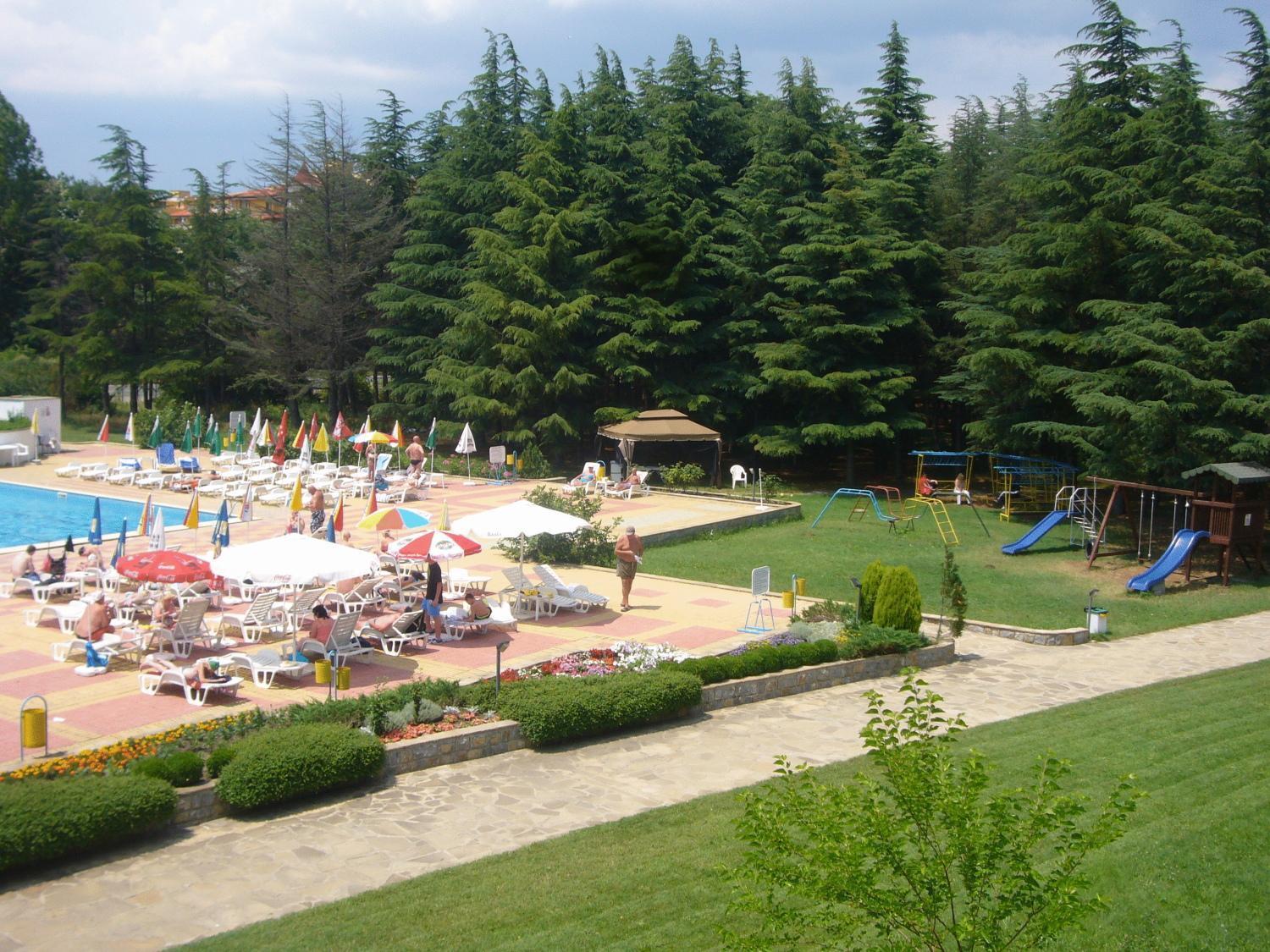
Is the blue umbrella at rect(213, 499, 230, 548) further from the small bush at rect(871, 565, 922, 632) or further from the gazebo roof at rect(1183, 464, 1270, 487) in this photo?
the gazebo roof at rect(1183, 464, 1270, 487)

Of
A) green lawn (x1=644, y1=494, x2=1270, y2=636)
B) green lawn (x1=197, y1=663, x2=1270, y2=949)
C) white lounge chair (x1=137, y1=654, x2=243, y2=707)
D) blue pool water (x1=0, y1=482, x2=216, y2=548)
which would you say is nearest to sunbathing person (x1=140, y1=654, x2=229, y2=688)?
white lounge chair (x1=137, y1=654, x2=243, y2=707)

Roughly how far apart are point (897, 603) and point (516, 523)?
5.83 metres

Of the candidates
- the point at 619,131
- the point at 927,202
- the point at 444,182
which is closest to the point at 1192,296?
the point at 927,202

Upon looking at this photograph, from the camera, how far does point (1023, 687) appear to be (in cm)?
1518

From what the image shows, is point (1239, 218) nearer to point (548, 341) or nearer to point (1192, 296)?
point (1192, 296)

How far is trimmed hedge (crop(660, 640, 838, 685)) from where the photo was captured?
14016 millimetres

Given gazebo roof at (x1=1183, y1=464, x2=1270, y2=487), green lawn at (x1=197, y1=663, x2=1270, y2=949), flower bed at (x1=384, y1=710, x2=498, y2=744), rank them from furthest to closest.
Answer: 1. gazebo roof at (x1=1183, y1=464, x2=1270, y2=487)
2. flower bed at (x1=384, y1=710, x2=498, y2=744)
3. green lawn at (x1=197, y1=663, x2=1270, y2=949)

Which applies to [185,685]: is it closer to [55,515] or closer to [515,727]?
[515,727]

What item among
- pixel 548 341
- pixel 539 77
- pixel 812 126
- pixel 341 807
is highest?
pixel 539 77

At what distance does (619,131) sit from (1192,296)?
21.4 meters

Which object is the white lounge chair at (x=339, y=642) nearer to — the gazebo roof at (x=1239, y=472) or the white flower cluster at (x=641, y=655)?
the white flower cluster at (x=641, y=655)

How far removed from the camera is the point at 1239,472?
72.0 ft

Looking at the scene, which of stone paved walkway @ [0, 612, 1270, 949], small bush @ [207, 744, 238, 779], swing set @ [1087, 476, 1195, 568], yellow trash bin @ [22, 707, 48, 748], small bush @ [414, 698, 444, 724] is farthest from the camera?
swing set @ [1087, 476, 1195, 568]

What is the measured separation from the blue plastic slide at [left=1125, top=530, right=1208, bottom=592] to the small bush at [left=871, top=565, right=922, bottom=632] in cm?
732
